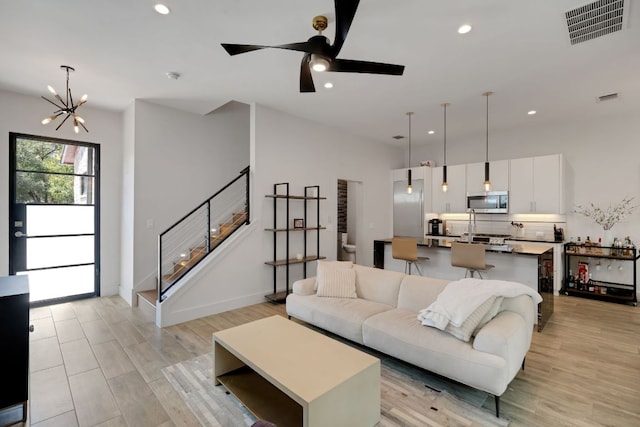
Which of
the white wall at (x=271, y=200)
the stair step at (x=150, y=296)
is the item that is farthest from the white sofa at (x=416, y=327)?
the stair step at (x=150, y=296)

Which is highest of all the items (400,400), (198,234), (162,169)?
(162,169)

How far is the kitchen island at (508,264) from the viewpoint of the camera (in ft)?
12.5

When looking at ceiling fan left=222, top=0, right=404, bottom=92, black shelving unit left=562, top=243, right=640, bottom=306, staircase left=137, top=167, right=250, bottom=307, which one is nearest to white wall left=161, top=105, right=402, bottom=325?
staircase left=137, top=167, right=250, bottom=307

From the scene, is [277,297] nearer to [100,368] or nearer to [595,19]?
[100,368]

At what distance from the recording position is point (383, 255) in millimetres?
5406

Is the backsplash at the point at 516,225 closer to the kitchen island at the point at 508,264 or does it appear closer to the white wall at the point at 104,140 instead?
the kitchen island at the point at 508,264

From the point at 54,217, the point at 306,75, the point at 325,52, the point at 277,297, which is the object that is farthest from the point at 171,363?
the point at 54,217

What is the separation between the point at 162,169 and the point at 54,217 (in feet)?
5.72

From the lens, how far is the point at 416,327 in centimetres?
259

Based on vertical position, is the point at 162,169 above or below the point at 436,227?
above

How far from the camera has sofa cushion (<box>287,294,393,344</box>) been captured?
2969mm

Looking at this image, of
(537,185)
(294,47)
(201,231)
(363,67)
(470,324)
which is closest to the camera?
(294,47)

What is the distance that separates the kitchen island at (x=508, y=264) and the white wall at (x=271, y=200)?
1.37 meters

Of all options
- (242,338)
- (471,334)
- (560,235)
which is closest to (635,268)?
(560,235)
